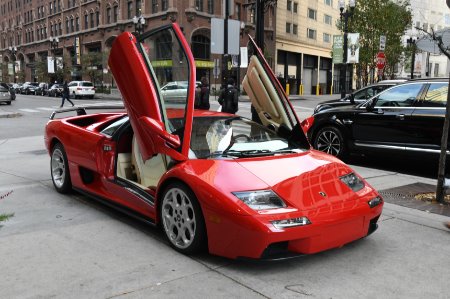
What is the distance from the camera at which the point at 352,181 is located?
14.0ft

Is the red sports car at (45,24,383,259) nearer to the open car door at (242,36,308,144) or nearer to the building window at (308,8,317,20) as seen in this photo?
the open car door at (242,36,308,144)

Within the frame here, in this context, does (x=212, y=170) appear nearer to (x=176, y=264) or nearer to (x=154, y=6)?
(x=176, y=264)

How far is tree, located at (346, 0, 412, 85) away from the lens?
99.7 ft

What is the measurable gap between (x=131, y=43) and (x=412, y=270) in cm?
334

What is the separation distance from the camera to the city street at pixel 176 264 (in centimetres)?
330

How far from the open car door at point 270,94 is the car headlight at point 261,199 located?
4.93 feet

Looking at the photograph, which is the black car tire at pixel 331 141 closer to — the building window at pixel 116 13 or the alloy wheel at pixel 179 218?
the alloy wheel at pixel 179 218

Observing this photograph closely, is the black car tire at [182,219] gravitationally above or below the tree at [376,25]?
below

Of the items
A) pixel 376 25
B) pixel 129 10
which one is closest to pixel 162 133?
pixel 376 25

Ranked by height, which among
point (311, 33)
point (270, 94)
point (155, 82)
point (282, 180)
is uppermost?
point (311, 33)

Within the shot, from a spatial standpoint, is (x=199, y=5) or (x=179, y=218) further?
(x=199, y=5)

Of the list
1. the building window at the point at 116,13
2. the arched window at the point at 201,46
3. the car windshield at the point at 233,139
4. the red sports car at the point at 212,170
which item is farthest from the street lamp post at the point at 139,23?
the car windshield at the point at 233,139

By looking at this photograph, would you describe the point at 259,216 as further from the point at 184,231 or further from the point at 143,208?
the point at 143,208

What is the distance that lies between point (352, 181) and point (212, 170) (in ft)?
4.57
